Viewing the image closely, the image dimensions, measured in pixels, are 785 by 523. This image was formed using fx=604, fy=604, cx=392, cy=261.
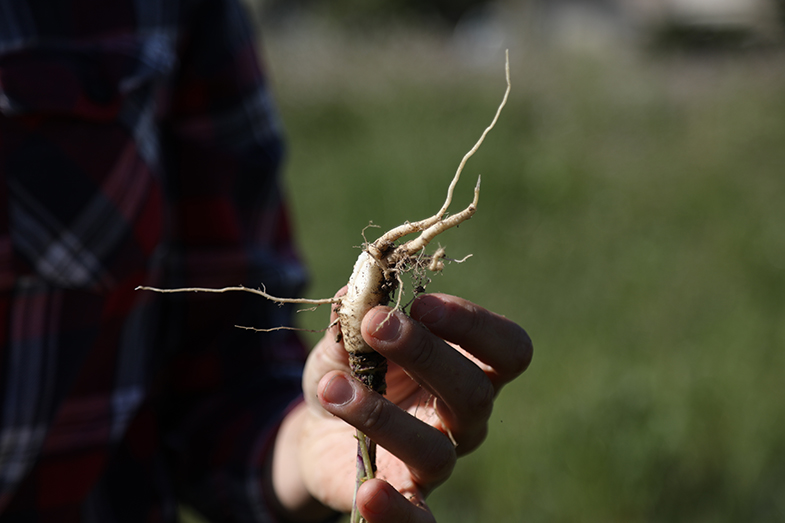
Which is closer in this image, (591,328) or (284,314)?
(284,314)

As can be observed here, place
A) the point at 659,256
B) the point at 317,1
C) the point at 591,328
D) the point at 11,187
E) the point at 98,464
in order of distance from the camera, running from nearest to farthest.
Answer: the point at 11,187, the point at 98,464, the point at 591,328, the point at 659,256, the point at 317,1

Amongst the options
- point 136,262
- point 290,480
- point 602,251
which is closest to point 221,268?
point 136,262

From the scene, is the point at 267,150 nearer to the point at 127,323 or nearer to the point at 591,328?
the point at 127,323

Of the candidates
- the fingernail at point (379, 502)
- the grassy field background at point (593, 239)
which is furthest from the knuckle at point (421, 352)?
the grassy field background at point (593, 239)

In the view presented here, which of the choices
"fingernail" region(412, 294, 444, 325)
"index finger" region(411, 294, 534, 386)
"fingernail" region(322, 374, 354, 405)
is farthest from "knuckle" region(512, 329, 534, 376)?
"fingernail" region(322, 374, 354, 405)

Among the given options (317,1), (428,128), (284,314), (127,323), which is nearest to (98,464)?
(127,323)

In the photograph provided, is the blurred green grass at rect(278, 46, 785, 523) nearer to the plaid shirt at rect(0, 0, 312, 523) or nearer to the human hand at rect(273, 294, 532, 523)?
the plaid shirt at rect(0, 0, 312, 523)
